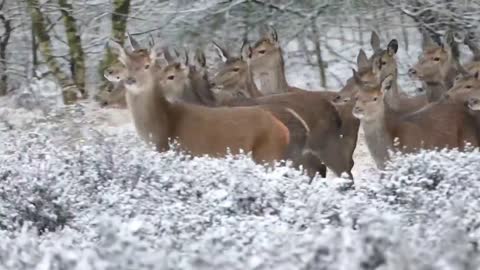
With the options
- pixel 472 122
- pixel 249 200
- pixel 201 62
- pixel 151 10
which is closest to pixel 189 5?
pixel 151 10

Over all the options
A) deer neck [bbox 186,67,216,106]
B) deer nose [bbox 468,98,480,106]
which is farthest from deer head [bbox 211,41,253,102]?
deer nose [bbox 468,98,480,106]

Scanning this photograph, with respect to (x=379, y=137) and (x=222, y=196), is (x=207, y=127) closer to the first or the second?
(x=379, y=137)

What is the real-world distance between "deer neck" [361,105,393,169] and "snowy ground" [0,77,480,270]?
1316 millimetres

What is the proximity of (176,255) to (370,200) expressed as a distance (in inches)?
111

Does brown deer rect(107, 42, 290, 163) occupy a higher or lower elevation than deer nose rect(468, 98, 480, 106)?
higher

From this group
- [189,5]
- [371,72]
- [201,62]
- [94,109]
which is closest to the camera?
[371,72]

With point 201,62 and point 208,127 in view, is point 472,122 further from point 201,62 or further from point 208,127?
point 201,62

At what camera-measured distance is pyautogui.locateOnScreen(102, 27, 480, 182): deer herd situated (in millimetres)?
9680

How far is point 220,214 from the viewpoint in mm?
6723

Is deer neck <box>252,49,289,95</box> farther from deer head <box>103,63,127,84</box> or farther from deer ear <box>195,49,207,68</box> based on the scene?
deer head <box>103,63,127,84</box>

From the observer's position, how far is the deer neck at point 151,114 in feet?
33.0

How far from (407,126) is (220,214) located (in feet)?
12.3

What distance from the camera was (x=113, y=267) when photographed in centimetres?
439

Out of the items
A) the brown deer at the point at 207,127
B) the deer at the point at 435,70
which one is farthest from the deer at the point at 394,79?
the brown deer at the point at 207,127
